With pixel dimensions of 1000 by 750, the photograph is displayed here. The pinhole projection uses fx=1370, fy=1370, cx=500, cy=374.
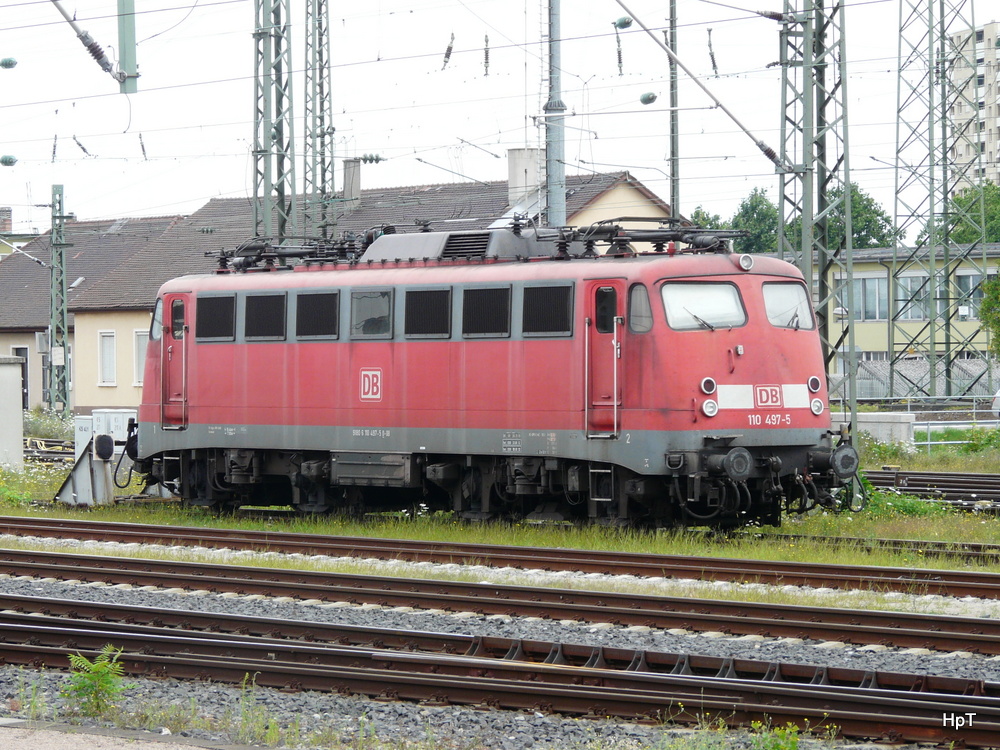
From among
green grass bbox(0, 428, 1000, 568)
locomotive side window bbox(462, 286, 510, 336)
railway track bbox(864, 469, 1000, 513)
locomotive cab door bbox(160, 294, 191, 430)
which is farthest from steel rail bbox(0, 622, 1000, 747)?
railway track bbox(864, 469, 1000, 513)

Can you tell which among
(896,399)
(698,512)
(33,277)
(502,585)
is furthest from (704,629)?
(33,277)

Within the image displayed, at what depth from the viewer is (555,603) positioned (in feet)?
39.9

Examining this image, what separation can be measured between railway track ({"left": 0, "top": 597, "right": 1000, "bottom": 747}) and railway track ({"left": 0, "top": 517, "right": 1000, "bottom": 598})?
416 centimetres

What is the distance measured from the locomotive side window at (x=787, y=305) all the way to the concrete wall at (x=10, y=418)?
16.9 metres

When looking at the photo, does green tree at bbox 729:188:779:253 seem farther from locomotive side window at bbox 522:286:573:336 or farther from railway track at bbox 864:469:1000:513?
locomotive side window at bbox 522:286:573:336

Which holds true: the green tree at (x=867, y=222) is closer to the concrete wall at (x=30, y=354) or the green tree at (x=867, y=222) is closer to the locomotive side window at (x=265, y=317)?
the concrete wall at (x=30, y=354)

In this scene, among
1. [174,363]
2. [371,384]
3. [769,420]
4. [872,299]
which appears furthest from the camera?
[872,299]

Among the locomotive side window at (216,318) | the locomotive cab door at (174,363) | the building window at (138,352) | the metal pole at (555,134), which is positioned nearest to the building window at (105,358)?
the building window at (138,352)

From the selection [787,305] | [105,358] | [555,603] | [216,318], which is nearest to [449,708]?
[555,603]

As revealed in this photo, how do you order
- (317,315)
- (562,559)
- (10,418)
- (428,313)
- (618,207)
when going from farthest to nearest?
(618,207) < (10,418) < (317,315) < (428,313) < (562,559)

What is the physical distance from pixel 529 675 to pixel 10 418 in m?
21.2

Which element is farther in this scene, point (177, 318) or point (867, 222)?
point (867, 222)

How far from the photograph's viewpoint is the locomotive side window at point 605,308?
16.6 m

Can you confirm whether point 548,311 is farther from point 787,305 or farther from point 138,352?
point 138,352
